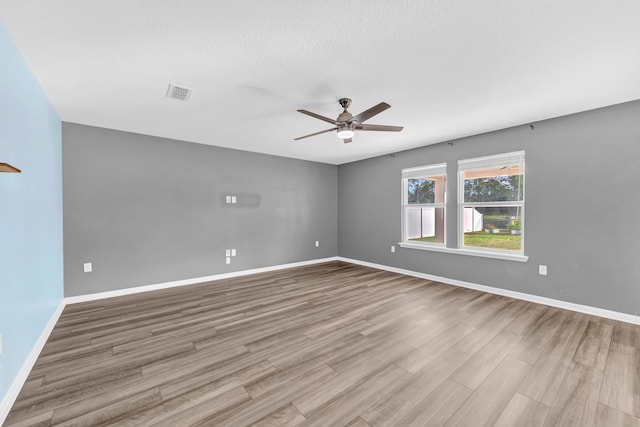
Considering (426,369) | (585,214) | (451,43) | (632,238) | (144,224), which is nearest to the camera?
(451,43)

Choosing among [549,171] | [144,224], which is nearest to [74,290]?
[144,224]

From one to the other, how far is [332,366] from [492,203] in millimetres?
3493

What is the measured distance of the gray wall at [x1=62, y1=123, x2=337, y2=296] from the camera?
3.67 metres

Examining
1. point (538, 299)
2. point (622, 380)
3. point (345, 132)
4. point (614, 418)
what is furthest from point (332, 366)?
point (538, 299)

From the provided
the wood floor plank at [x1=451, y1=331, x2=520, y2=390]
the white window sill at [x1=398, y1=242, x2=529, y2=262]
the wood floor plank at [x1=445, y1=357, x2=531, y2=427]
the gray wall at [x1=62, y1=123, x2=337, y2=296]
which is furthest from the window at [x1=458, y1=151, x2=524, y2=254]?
the gray wall at [x1=62, y1=123, x2=337, y2=296]

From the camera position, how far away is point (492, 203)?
4.04 m

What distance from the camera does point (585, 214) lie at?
127 inches

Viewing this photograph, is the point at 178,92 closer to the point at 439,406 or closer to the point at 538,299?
the point at 439,406

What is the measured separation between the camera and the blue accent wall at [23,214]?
172cm

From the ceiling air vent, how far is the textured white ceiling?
0.08 metres

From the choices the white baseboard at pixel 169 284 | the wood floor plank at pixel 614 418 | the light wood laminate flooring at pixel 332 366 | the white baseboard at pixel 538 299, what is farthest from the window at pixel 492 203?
the white baseboard at pixel 169 284

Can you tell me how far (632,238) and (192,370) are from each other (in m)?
4.69

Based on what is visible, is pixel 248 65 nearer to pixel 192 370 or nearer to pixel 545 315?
pixel 192 370

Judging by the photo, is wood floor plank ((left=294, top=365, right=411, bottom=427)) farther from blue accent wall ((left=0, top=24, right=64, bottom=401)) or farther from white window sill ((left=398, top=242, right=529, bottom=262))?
white window sill ((left=398, top=242, right=529, bottom=262))
